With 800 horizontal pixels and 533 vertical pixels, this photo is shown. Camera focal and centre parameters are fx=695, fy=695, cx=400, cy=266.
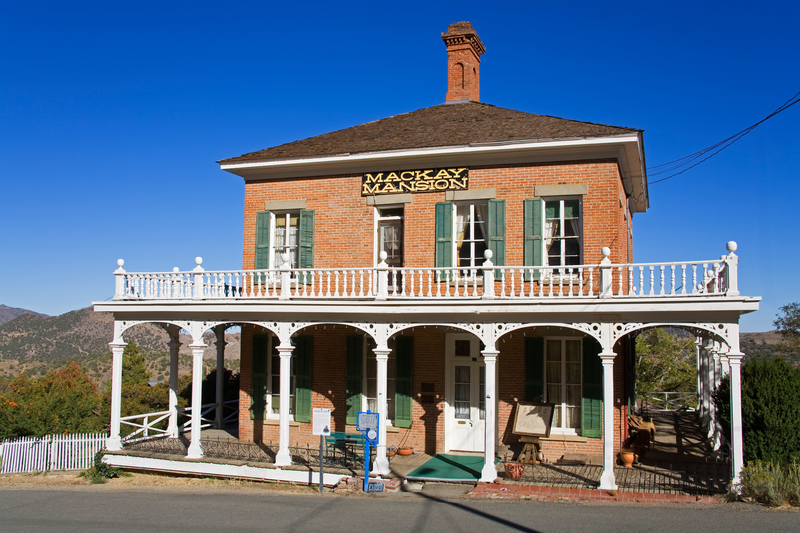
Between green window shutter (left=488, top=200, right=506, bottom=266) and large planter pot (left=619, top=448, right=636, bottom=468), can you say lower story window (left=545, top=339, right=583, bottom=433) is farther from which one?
green window shutter (left=488, top=200, right=506, bottom=266)

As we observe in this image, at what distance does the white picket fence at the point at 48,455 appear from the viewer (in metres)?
17.4

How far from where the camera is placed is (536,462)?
14492 mm

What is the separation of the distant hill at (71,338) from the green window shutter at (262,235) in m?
51.3

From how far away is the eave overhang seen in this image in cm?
1498

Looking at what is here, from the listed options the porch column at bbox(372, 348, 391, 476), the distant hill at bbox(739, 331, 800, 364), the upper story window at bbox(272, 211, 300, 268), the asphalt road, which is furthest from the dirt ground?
the distant hill at bbox(739, 331, 800, 364)

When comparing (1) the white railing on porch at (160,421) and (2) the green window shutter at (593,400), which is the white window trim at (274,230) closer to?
(1) the white railing on porch at (160,421)

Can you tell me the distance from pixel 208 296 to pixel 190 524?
18.6ft

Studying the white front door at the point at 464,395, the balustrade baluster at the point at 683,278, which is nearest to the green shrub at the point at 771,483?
the balustrade baluster at the point at 683,278

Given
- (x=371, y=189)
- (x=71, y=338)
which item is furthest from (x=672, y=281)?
(x=71, y=338)

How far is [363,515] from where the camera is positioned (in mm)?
11352

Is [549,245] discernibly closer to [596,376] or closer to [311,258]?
[596,376]

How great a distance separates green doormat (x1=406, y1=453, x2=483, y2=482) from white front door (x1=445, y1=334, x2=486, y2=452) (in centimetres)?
44

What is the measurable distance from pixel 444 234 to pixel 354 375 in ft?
13.2

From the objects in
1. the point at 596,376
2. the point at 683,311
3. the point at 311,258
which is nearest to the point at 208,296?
the point at 311,258
